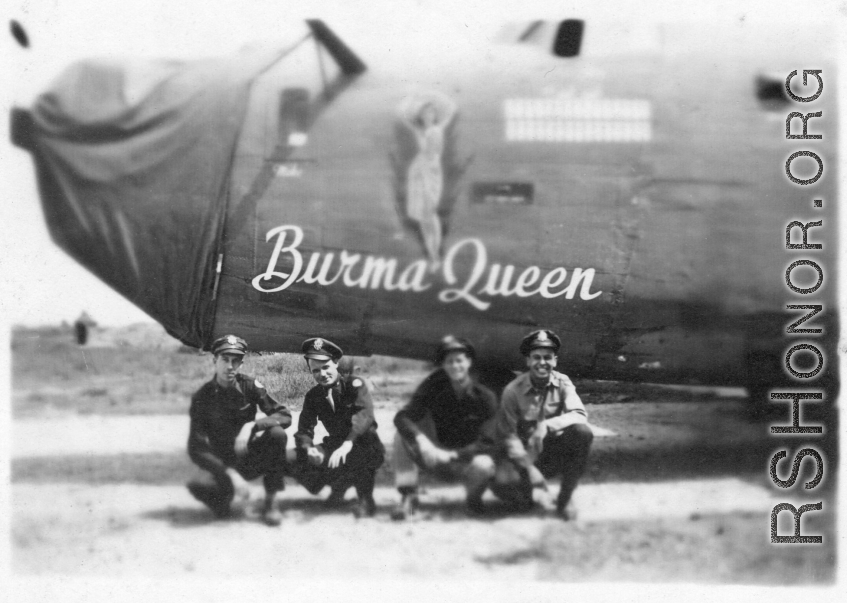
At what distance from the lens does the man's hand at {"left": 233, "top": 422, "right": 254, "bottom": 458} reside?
4972mm

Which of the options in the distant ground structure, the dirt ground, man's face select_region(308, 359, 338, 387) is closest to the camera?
the dirt ground

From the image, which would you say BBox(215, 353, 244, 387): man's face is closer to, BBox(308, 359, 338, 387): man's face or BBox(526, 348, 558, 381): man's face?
BBox(308, 359, 338, 387): man's face

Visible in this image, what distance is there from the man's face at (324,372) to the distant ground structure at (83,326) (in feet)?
4.46

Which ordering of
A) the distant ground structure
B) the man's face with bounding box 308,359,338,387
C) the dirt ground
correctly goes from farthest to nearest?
the distant ground structure
the man's face with bounding box 308,359,338,387
the dirt ground

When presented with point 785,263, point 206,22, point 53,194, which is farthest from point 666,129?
point 53,194

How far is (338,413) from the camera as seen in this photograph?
4961mm

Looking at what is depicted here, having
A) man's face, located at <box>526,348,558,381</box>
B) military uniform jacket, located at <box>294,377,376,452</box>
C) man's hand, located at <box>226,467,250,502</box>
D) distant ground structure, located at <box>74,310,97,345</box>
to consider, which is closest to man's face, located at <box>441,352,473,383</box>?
man's face, located at <box>526,348,558,381</box>

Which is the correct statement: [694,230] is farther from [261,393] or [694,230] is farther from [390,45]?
[261,393]

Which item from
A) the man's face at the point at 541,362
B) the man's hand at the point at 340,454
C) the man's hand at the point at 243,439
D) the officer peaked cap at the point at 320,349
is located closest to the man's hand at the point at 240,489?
the man's hand at the point at 243,439

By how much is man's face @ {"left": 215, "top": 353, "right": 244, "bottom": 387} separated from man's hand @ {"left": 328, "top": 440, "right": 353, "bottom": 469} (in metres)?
0.74

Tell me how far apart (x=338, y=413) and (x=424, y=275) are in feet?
3.08

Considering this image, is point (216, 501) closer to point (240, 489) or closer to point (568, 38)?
point (240, 489)

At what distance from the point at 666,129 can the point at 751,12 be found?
2.76 feet

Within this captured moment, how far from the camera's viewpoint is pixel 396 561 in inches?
194
